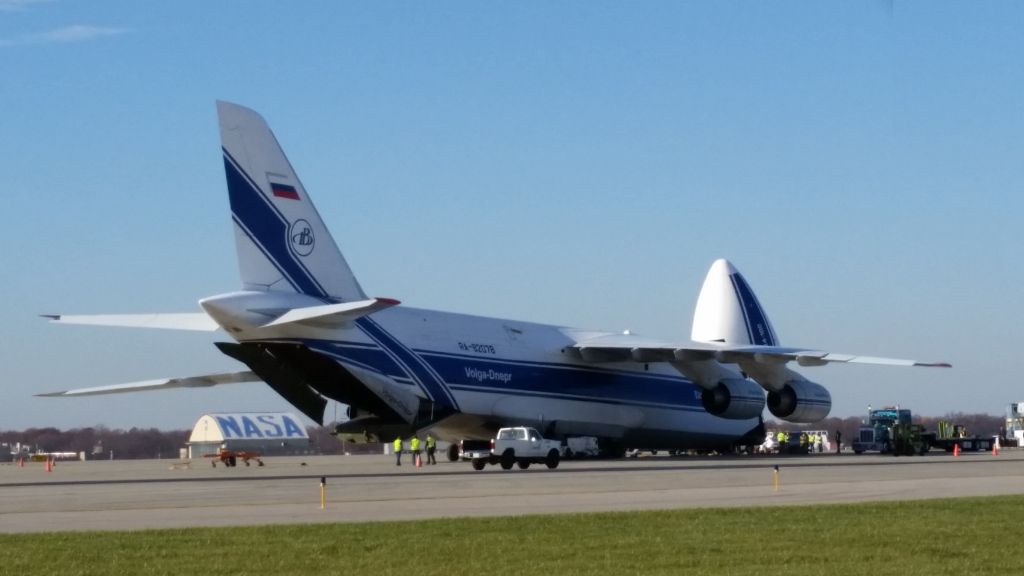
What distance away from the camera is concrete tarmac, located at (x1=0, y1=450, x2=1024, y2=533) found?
67.6ft

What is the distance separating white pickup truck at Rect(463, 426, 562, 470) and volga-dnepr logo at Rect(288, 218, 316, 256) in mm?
7573

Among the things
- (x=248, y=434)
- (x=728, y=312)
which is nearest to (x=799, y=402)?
(x=728, y=312)

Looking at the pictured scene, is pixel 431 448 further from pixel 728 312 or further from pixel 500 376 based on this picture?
pixel 728 312

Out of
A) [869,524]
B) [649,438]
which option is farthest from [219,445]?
[869,524]

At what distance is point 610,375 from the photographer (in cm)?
4691

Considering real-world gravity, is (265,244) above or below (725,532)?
above

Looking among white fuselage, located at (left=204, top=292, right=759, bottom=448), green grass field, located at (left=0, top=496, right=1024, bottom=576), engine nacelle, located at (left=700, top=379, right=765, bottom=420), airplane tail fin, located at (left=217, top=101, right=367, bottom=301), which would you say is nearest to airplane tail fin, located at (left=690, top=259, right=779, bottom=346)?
white fuselage, located at (left=204, top=292, right=759, bottom=448)

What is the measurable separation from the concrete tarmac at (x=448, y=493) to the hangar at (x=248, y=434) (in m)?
30.9

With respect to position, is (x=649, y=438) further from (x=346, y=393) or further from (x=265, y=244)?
(x=265, y=244)

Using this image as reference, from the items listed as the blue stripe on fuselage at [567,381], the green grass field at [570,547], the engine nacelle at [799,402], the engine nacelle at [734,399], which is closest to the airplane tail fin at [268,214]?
the blue stripe on fuselage at [567,381]

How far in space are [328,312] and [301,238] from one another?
3.45 metres

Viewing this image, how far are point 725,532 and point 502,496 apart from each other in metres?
8.64

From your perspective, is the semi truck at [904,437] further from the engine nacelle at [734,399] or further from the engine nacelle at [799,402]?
the engine nacelle at [734,399]

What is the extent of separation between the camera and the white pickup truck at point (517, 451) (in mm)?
39594
